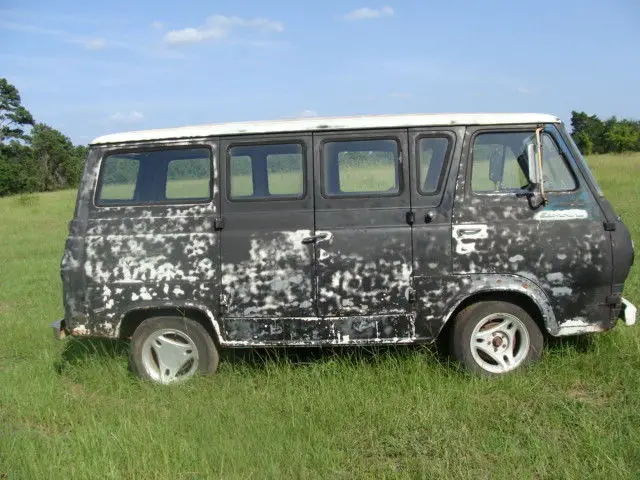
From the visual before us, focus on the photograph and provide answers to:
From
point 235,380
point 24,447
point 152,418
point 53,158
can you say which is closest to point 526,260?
point 235,380

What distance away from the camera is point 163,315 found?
17.4 feet

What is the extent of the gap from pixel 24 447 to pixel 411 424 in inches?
102

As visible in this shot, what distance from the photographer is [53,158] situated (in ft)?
172

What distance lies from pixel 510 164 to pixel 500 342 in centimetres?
143

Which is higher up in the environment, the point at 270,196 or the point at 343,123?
the point at 343,123

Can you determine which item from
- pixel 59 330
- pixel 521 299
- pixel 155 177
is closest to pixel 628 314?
pixel 521 299

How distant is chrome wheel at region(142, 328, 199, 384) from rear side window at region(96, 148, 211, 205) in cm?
114

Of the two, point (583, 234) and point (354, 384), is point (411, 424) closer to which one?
point (354, 384)

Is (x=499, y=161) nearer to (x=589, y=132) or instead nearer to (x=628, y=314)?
(x=628, y=314)

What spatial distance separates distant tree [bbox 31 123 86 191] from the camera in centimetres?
5159

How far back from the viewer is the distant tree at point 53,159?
5159cm

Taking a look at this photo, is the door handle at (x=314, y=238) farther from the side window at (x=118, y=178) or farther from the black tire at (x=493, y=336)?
the side window at (x=118, y=178)

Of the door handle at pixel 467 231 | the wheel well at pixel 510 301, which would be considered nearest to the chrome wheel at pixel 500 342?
the wheel well at pixel 510 301

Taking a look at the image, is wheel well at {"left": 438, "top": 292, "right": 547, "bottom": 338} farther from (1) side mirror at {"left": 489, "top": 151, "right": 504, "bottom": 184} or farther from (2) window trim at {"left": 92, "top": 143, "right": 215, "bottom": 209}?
(2) window trim at {"left": 92, "top": 143, "right": 215, "bottom": 209}
